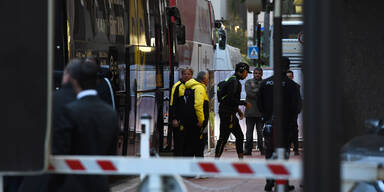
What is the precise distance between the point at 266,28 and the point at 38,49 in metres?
30.5

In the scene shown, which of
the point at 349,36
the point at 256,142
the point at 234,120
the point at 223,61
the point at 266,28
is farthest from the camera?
the point at 266,28

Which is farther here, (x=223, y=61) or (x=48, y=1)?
(x=223, y=61)

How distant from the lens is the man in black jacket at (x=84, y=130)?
19.3 ft

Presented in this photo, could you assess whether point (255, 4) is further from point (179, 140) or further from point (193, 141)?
point (179, 140)

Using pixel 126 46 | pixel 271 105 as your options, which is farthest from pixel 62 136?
pixel 126 46

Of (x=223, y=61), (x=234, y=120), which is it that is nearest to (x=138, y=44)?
(x=234, y=120)

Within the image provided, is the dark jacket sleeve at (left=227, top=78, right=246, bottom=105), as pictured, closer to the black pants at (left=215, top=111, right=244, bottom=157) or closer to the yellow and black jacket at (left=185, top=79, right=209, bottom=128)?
the black pants at (left=215, top=111, right=244, bottom=157)

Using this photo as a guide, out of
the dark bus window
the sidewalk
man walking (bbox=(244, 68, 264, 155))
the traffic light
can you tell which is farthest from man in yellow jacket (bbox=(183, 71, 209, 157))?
the dark bus window

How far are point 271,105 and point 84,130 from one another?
22.2 ft

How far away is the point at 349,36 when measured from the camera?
39.5 feet

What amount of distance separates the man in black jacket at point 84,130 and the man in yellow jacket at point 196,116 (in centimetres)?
802

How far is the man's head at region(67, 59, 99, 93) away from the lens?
243 inches

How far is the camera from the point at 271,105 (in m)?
12.5

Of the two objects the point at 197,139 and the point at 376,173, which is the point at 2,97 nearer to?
the point at 376,173
